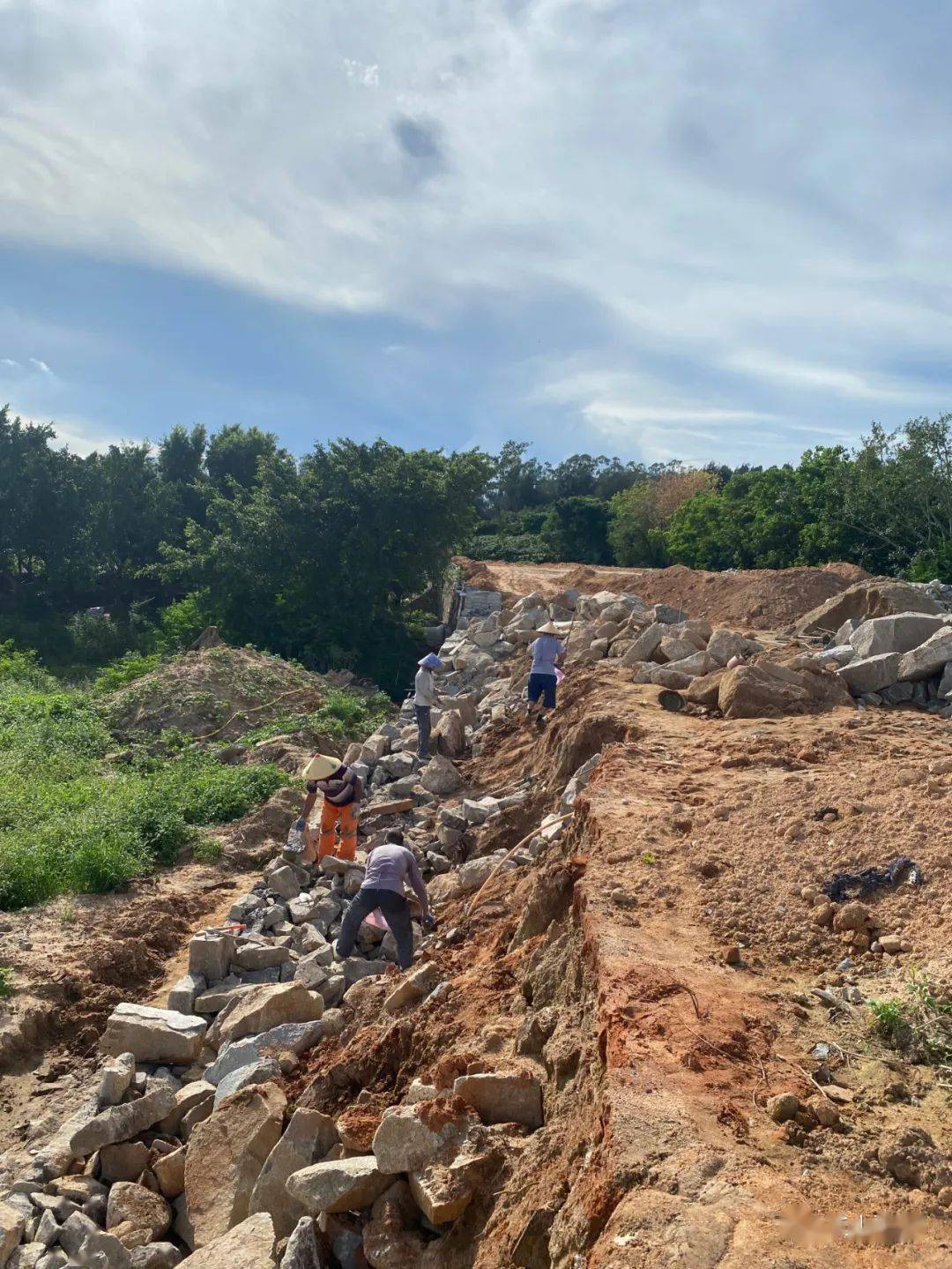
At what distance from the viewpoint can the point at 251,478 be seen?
109 ft

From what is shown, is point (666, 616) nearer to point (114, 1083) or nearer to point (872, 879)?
point (872, 879)

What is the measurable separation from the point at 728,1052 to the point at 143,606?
88.4 feet

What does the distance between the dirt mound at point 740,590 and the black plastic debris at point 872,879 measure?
10.8 meters

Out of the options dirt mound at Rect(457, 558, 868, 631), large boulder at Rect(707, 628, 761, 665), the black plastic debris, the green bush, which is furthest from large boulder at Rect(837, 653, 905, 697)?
the green bush

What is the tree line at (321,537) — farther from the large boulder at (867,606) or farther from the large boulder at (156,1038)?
the large boulder at (156,1038)

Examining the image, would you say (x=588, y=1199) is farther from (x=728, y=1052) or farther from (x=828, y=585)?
(x=828, y=585)

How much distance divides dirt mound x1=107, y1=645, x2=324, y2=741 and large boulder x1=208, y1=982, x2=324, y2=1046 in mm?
9238

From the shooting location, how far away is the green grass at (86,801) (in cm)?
882

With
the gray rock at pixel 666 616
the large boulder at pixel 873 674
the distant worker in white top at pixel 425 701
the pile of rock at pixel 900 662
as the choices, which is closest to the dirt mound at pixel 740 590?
the gray rock at pixel 666 616

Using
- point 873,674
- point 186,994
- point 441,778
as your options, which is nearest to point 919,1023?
point 186,994

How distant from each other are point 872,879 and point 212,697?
13144 mm

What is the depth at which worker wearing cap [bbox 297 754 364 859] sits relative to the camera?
8641 mm

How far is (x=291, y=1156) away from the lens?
4.16 metres

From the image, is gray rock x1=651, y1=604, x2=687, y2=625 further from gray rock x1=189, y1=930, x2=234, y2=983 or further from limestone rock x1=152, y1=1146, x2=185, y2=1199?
limestone rock x1=152, y1=1146, x2=185, y2=1199
